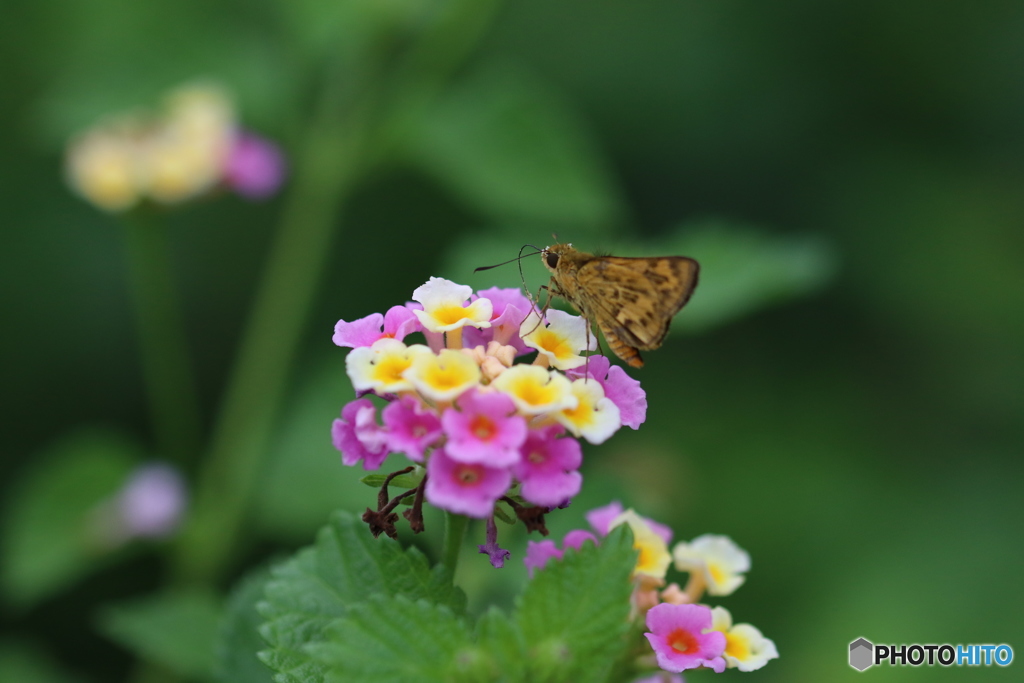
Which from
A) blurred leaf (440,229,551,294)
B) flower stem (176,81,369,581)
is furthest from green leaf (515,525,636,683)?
→ flower stem (176,81,369,581)

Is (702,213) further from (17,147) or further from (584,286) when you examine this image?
(17,147)

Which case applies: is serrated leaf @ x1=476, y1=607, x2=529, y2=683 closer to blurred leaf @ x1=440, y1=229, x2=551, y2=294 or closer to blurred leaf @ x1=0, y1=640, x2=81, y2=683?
blurred leaf @ x1=440, y1=229, x2=551, y2=294

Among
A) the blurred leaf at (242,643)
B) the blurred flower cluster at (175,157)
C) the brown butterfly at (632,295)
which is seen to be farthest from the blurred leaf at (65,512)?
the brown butterfly at (632,295)

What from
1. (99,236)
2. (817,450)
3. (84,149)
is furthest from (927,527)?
(99,236)

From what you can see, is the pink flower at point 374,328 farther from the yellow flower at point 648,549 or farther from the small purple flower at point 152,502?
the small purple flower at point 152,502

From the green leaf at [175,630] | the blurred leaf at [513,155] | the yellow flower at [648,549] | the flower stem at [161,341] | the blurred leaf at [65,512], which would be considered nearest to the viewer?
the yellow flower at [648,549]

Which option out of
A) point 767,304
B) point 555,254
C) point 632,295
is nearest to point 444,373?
point 632,295
